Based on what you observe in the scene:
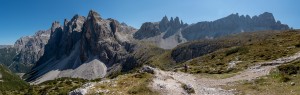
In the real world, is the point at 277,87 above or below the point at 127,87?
below

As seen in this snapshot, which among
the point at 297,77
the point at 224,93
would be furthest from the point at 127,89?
the point at 297,77

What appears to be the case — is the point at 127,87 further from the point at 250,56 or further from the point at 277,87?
the point at 250,56

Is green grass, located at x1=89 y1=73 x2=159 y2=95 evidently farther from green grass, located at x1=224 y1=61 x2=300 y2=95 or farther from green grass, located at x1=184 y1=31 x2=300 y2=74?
green grass, located at x1=184 y1=31 x2=300 y2=74

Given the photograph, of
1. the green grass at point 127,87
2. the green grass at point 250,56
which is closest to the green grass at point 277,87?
the green grass at point 127,87

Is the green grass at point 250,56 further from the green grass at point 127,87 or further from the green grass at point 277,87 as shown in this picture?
the green grass at point 127,87

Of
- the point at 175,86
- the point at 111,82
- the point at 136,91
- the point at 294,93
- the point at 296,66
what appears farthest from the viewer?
the point at 296,66

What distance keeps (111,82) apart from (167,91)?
8.94 m

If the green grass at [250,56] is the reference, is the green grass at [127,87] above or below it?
below

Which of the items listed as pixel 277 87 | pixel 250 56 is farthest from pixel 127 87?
pixel 250 56

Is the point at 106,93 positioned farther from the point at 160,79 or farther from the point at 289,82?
the point at 289,82

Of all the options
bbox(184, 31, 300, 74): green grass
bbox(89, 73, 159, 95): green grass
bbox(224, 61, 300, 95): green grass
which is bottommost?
bbox(224, 61, 300, 95): green grass

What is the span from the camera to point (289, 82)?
35.4 m

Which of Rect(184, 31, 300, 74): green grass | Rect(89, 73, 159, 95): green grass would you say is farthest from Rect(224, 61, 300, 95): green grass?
Rect(184, 31, 300, 74): green grass

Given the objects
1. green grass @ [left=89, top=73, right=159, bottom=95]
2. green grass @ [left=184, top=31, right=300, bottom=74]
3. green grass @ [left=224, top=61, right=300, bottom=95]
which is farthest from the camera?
green grass @ [left=184, top=31, right=300, bottom=74]
